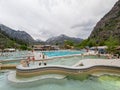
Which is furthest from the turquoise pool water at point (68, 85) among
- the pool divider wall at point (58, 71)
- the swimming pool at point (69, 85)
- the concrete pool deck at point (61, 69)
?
the concrete pool deck at point (61, 69)

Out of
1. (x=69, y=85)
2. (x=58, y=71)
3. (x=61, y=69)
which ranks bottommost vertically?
(x=69, y=85)

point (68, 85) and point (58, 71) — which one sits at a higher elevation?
point (58, 71)

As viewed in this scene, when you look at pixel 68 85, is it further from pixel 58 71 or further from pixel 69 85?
pixel 58 71

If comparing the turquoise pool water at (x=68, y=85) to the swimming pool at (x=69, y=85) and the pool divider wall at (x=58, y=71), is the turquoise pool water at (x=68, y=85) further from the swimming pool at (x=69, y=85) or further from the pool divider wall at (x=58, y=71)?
the pool divider wall at (x=58, y=71)

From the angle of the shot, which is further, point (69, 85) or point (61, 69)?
point (61, 69)

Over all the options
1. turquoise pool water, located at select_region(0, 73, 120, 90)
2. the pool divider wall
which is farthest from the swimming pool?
the pool divider wall

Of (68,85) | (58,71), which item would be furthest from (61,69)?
(68,85)

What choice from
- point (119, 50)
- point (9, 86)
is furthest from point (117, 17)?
point (9, 86)

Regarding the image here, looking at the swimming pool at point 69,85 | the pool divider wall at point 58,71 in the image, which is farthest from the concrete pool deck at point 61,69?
the swimming pool at point 69,85

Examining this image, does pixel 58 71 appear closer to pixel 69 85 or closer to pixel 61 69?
pixel 61 69

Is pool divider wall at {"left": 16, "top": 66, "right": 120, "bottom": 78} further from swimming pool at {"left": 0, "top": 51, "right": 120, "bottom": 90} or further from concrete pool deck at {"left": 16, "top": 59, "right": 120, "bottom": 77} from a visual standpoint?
swimming pool at {"left": 0, "top": 51, "right": 120, "bottom": 90}

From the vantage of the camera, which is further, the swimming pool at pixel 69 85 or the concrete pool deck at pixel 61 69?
the concrete pool deck at pixel 61 69

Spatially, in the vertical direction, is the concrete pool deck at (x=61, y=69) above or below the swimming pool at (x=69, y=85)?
above

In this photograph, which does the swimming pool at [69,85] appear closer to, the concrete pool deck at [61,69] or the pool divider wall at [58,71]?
the pool divider wall at [58,71]
